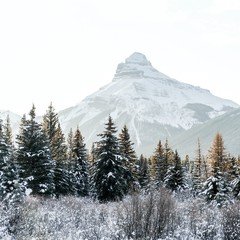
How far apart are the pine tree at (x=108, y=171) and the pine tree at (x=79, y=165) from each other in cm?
1231

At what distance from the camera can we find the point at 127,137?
47688mm

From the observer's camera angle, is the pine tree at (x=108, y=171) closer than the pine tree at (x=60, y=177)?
Yes

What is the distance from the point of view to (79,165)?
50938 mm

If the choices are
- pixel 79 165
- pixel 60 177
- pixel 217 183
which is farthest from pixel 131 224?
pixel 79 165

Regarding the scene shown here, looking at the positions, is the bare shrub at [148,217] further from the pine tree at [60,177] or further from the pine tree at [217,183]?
the pine tree at [60,177]

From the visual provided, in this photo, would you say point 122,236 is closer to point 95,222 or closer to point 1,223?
point 95,222

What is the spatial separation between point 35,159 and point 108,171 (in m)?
6.31

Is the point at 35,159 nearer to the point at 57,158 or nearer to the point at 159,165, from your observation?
the point at 57,158

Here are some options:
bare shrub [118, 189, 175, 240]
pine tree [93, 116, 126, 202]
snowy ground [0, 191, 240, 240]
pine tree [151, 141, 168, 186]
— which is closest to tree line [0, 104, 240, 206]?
pine tree [93, 116, 126, 202]

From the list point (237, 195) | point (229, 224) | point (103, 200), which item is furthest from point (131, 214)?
point (237, 195)

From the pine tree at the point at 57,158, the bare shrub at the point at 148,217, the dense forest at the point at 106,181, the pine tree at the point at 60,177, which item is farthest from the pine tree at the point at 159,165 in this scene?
the bare shrub at the point at 148,217

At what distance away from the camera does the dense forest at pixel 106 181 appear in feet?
48.5

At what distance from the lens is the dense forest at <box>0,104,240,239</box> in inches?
582

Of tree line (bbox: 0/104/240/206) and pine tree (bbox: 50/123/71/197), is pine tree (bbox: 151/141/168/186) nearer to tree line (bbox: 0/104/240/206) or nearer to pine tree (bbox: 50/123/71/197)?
tree line (bbox: 0/104/240/206)
